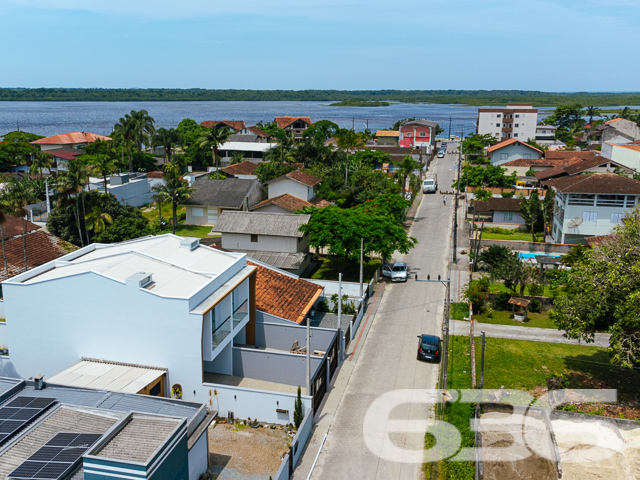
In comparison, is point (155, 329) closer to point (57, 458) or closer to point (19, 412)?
point (19, 412)

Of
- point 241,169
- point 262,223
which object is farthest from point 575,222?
point 241,169

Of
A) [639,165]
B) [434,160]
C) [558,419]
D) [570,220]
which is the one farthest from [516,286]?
[434,160]

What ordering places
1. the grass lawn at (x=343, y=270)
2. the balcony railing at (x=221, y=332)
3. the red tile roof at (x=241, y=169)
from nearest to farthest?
1. the balcony railing at (x=221, y=332)
2. the grass lawn at (x=343, y=270)
3. the red tile roof at (x=241, y=169)

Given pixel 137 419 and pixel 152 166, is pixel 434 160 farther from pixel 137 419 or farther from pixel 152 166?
pixel 137 419

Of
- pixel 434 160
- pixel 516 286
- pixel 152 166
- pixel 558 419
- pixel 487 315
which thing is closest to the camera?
pixel 558 419

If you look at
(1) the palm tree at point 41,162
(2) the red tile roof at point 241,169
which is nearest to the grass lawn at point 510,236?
(2) the red tile roof at point 241,169

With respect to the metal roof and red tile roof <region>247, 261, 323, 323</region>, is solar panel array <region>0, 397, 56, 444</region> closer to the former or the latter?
the metal roof

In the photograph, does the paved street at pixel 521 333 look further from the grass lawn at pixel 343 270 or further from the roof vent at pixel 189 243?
the roof vent at pixel 189 243
